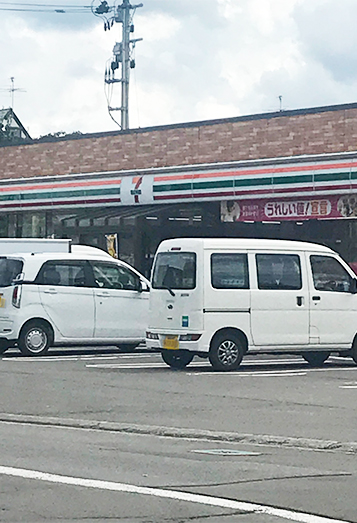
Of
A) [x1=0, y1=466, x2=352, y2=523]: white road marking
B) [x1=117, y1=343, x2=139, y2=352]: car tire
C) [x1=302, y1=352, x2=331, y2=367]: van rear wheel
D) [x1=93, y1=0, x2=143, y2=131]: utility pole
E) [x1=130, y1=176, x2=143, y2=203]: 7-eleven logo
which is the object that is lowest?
[x1=0, y1=466, x2=352, y2=523]: white road marking

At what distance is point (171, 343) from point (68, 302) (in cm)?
341

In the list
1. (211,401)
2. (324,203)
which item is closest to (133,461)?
(211,401)

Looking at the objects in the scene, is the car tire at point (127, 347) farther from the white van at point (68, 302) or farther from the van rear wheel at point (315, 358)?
the van rear wheel at point (315, 358)

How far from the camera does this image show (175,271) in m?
16.2

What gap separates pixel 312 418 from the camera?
11.2 m

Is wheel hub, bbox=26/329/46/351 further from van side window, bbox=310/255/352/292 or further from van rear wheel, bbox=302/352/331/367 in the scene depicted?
van side window, bbox=310/255/352/292

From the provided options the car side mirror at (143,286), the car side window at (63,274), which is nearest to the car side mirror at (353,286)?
the car side mirror at (143,286)

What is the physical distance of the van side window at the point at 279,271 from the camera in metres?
16.3

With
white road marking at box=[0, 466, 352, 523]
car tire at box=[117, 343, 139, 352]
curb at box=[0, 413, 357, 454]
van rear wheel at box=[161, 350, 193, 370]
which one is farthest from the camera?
car tire at box=[117, 343, 139, 352]

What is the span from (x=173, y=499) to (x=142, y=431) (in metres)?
3.37

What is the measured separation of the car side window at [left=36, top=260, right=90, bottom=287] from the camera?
18688 millimetres

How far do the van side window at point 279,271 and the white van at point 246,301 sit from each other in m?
0.02

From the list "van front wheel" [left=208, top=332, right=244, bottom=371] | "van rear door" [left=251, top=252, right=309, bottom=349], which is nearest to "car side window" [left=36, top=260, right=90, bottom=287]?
"van front wheel" [left=208, top=332, right=244, bottom=371]

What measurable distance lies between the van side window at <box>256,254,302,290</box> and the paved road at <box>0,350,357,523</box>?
1.41 m
